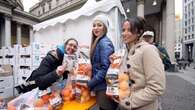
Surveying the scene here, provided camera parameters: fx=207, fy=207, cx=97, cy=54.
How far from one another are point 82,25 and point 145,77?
4452 mm

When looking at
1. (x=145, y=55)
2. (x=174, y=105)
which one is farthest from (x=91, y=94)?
(x=174, y=105)

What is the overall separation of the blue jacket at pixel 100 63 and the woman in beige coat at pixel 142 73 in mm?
448

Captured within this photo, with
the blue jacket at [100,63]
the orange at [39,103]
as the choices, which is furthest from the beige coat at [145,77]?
the orange at [39,103]

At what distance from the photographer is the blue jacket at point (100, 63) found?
228 centimetres

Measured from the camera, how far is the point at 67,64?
7.61ft

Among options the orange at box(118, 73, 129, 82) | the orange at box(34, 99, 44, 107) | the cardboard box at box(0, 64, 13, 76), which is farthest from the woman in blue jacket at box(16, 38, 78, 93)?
the cardboard box at box(0, 64, 13, 76)

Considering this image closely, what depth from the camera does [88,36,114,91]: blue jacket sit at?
2275mm

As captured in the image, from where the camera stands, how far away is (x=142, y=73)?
1.80 meters

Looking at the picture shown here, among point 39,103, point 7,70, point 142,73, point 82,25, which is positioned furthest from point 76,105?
point 7,70

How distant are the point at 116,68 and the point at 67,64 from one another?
618 millimetres

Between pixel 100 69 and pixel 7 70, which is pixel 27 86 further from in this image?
pixel 7 70

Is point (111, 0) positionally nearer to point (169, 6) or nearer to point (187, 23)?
point (169, 6)

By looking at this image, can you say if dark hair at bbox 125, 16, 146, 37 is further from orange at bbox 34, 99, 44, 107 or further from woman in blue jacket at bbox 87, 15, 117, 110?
orange at bbox 34, 99, 44, 107

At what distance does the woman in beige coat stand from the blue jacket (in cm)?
45
